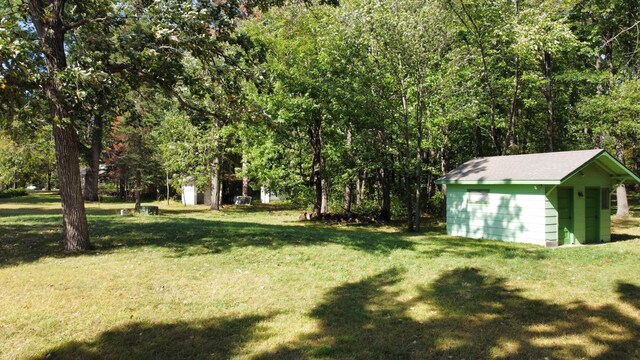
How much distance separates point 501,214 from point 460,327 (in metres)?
9.96

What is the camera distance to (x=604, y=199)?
587 inches

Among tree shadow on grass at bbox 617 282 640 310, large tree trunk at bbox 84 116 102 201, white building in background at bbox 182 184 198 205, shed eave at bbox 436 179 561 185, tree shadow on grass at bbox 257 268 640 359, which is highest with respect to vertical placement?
large tree trunk at bbox 84 116 102 201

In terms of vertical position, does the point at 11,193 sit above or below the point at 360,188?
below

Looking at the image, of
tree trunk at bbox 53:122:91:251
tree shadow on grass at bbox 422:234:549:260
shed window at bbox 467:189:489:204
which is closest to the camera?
tree trunk at bbox 53:122:91:251

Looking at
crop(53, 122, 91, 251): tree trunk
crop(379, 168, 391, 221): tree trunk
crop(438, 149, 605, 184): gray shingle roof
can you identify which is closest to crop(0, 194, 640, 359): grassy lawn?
crop(53, 122, 91, 251): tree trunk

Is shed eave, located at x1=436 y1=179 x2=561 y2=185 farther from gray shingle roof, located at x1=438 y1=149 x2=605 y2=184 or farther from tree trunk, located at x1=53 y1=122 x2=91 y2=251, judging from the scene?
tree trunk, located at x1=53 y1=122 x2=91 y2=251

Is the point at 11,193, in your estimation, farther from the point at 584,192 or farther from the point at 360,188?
the point at 584,192

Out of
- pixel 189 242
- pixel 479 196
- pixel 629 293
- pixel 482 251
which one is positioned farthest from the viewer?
pixel 479 196

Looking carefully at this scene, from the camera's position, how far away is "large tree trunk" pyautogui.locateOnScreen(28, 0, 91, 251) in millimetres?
9305

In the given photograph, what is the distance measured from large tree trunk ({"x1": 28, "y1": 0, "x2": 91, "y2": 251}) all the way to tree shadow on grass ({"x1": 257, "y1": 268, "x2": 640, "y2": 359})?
21.3 ft

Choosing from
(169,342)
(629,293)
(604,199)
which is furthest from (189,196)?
(629,293)

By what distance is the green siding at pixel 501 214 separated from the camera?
13375 millimetres

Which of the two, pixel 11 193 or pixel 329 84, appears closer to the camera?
pixel 329 84

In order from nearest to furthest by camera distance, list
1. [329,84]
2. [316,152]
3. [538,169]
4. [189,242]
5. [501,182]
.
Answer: [189,242], [538,169], [501,182], [329,84], [316,152]
